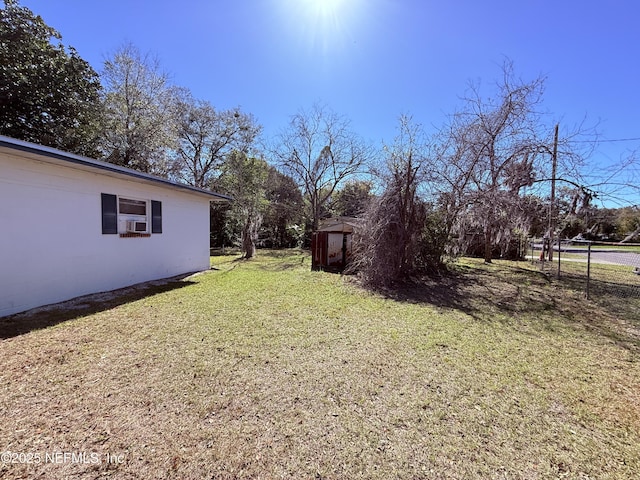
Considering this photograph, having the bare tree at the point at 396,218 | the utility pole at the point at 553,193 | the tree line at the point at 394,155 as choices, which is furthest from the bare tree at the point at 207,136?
the utility pole at the point at 553,193

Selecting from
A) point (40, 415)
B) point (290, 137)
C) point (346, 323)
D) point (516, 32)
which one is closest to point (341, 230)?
point (346, 323)

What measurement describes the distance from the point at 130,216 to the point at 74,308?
2.41 m

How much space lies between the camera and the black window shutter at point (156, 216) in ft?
22.4

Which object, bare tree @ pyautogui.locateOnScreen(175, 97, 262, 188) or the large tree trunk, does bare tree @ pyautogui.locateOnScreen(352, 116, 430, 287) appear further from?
bare tree @ pyautogui.locateOnScreen(175, 97, 262, 188)

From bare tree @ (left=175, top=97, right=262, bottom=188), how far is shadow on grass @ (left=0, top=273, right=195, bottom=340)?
39.5 feet

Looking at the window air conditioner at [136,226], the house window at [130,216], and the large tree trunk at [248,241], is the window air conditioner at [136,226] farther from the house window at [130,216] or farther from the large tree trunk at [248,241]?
the large tree trunk at [248,241]

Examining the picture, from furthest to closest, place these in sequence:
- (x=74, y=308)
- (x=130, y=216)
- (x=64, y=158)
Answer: (x=130, y=216), (x=74, y=308), (x=64, y=158)

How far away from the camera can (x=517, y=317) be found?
186 inches

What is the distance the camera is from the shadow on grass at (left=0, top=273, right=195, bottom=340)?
147 inches

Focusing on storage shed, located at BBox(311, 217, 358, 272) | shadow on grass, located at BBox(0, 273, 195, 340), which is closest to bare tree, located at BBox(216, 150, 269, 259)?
storage shed, located at BBox(311, 217, 358, 272)

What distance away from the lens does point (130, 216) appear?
6.31 metres

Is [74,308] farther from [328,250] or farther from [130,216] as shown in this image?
[328,250]

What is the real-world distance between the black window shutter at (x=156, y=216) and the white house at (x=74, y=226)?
0.02 metres

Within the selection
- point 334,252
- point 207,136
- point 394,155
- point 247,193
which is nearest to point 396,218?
point 394,155
